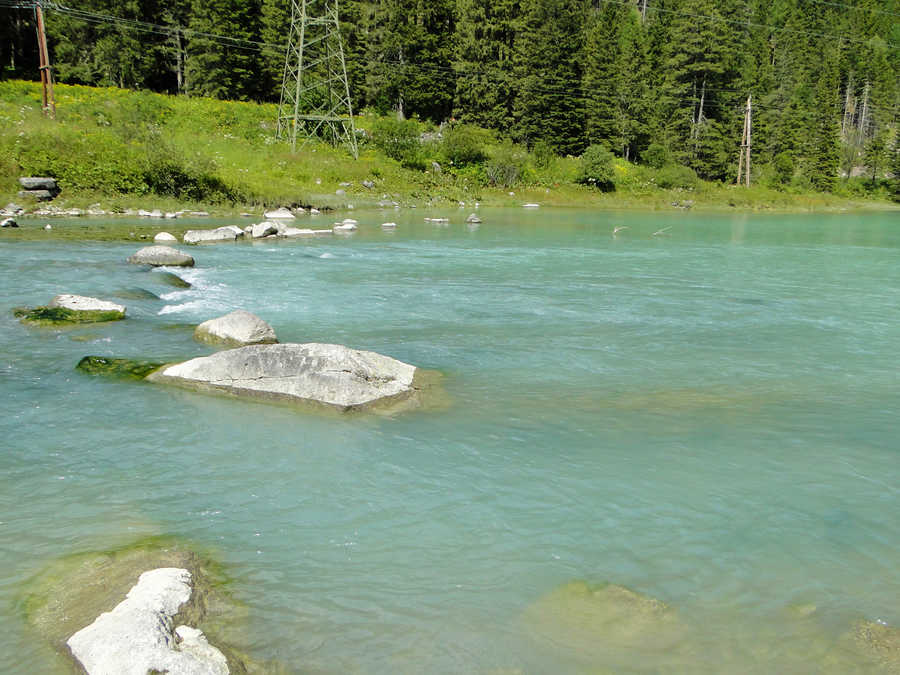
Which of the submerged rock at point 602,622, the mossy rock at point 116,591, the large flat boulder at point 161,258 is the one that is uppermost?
the large flat boulder at point 161,258

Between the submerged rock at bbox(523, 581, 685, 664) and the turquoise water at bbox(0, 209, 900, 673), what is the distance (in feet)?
0.13

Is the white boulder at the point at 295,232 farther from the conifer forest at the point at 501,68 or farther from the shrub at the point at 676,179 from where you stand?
the shrub at the point at 676,179

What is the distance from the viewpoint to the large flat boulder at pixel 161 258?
1711cm

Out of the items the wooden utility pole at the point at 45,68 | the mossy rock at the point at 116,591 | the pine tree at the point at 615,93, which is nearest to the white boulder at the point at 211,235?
the wooden utility pole at the point at 45,68

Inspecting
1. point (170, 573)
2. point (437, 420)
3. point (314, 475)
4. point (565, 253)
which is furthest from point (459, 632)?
point (565, 253)

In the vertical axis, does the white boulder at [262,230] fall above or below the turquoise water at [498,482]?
above

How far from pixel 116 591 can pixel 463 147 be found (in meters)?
49.3

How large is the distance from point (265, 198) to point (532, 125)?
114ft

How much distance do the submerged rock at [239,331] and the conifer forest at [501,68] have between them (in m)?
50.5

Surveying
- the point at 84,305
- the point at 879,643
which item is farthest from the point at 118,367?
the point at 879,643

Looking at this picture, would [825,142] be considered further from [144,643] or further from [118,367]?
[144,643]

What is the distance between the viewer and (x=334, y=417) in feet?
24.7

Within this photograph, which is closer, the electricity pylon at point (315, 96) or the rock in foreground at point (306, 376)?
the rock in foreground at point (306, 376)

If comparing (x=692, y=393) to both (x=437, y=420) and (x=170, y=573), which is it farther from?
(x=170, y=573)
